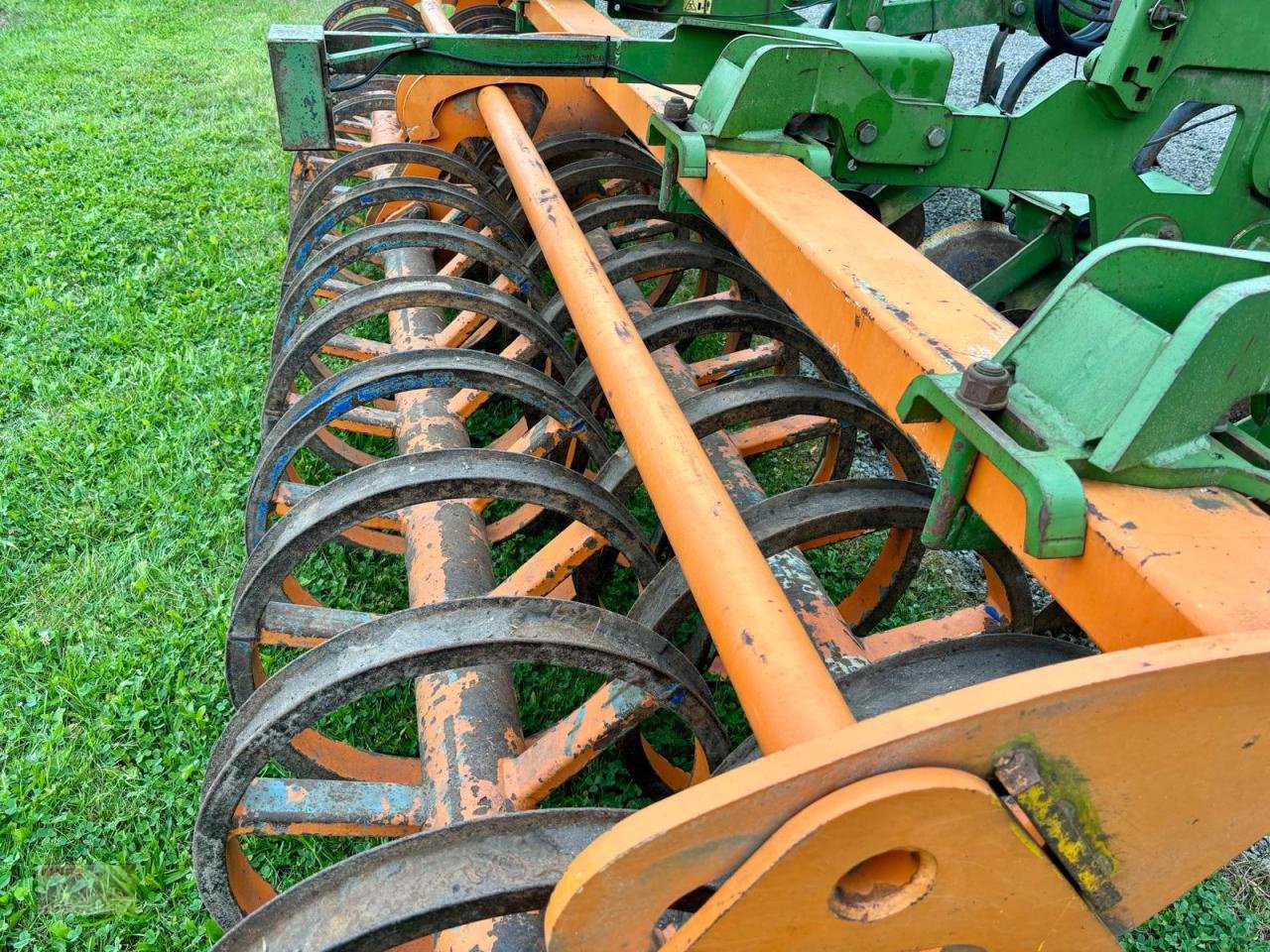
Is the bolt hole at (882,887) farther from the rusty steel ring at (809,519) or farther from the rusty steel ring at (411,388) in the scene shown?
the rusty steel ring at (411,388)

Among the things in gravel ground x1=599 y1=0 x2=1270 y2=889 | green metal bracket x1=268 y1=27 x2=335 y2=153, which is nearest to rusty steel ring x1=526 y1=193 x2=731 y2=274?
green metal bracket x1=268 y1=27 x2=335 y2=153

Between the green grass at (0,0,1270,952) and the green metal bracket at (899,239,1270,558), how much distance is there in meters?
0.45

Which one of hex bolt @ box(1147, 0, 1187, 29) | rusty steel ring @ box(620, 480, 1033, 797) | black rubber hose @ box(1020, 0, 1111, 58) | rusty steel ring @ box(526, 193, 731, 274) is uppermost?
hex bolt @ box(1147, 0, 1187, 29)

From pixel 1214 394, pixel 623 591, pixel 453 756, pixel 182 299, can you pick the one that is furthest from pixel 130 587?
pixel 1214 394

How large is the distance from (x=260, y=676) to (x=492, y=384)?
32.2 inches

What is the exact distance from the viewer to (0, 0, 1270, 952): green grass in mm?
2299

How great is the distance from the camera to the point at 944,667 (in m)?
1.56

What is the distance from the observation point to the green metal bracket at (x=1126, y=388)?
117cm

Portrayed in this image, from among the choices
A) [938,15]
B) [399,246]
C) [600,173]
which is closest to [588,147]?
[600,173]

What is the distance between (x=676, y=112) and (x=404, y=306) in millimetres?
856

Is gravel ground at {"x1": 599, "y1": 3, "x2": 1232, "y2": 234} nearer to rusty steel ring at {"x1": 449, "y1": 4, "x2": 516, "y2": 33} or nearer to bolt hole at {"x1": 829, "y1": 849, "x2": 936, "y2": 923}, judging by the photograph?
rusty steel ring at {"x1": 449, "y1": 4, "x2": 516, "y2": 33}

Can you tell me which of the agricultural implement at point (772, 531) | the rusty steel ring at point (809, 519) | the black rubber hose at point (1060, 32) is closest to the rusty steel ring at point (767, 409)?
the agricultural implement at point (772, 531)

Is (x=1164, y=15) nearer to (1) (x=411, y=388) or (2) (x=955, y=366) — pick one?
(2) (x=955, y=366)

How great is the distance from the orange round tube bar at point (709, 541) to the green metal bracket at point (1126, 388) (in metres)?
0.32
